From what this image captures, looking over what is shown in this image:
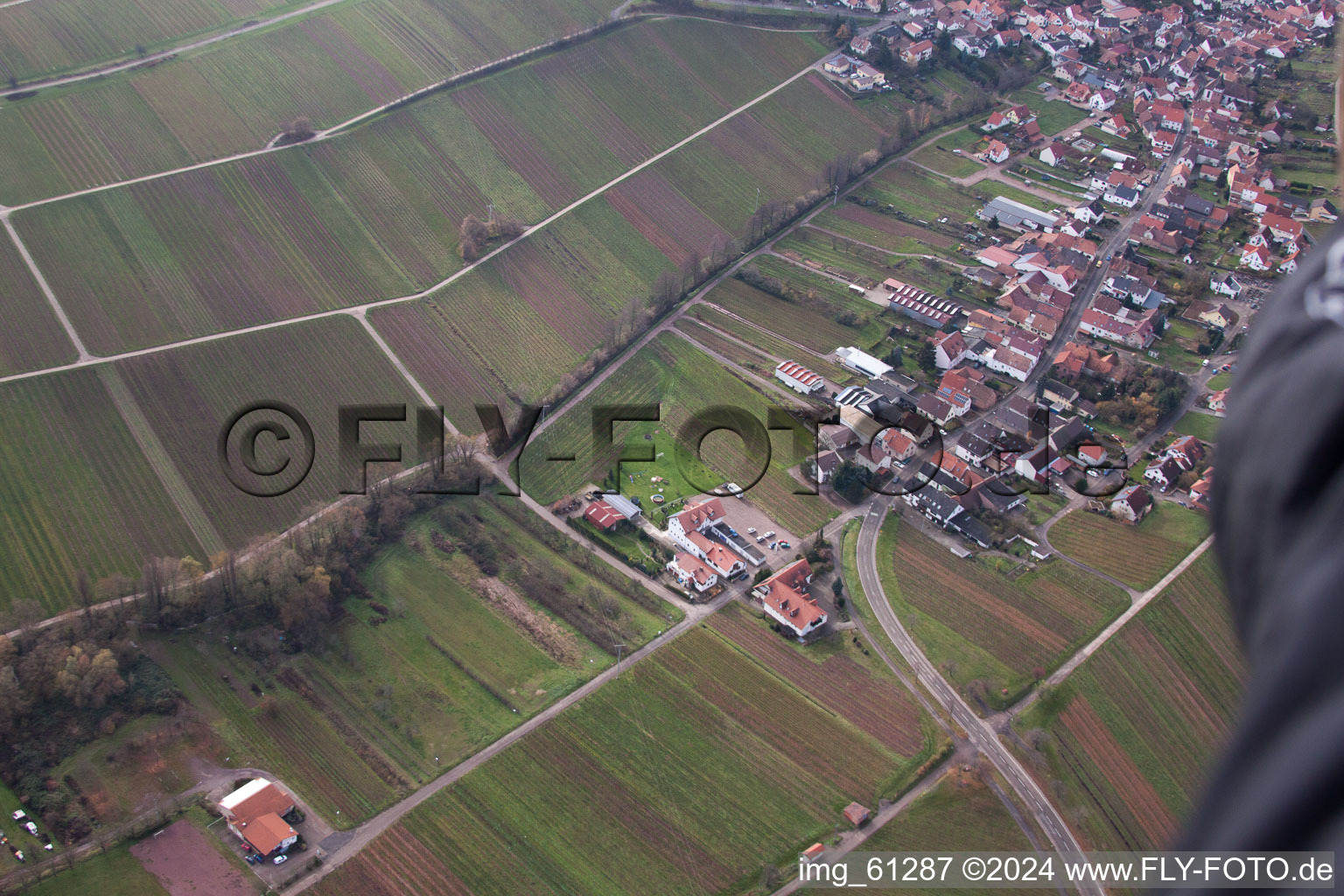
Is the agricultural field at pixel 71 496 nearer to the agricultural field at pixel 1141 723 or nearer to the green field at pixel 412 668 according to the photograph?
the green field at pixel 412 668

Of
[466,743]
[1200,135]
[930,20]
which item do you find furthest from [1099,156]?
[466,743]

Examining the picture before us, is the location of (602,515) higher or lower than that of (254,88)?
lower

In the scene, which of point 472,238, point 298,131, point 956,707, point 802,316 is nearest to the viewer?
point 956,707

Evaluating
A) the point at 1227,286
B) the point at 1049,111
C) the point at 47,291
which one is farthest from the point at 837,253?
the point at 47,291

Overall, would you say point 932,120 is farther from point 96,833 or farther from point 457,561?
point 96,833

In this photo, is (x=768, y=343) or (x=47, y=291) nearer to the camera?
(x=47, y=291)

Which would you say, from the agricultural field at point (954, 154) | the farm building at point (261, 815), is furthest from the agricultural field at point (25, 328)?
the agricultural field at point (954, 154)

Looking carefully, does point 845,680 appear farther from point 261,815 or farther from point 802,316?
point 802,316
